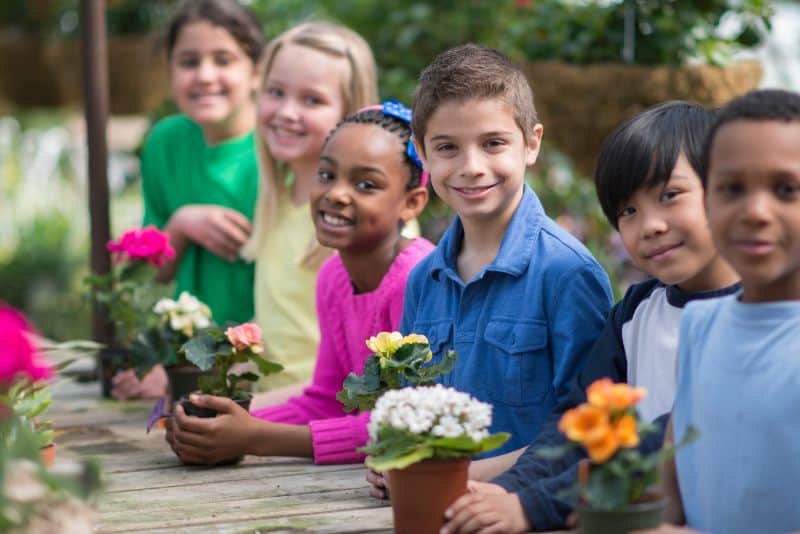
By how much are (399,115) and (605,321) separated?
Result: 0.96m

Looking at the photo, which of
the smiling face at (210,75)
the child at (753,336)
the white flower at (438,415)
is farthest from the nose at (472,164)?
the smiling face at (210,75)

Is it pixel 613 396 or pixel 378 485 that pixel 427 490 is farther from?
pixel 613 396

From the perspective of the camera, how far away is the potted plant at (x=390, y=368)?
8.44ft

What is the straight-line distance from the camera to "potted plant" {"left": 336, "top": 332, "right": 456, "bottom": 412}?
257cm

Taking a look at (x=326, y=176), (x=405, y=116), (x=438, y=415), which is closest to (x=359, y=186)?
A: (x=326, y=176)

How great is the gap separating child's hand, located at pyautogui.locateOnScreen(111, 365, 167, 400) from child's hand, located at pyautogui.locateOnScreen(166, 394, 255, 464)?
1.12 meters

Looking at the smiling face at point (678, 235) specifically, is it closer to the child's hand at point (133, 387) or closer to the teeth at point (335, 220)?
the teeth at point (335, 220)

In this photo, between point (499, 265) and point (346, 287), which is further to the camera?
point (346, 287)

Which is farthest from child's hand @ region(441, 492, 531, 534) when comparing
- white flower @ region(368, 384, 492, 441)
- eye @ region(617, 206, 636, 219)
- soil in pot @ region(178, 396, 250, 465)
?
soil in pot @ region(178, 396, 250, 465)

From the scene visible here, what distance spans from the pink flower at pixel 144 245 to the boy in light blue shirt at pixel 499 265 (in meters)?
1.40

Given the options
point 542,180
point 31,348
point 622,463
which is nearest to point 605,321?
point 622,463

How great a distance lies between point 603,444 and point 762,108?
2.03ft

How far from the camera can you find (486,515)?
7.41ft

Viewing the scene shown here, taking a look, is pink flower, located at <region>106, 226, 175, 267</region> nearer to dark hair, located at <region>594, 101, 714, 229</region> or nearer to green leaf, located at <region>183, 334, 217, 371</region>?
green leaf, located at <region>183, 334, 217, 371</region>
